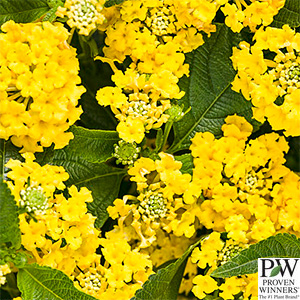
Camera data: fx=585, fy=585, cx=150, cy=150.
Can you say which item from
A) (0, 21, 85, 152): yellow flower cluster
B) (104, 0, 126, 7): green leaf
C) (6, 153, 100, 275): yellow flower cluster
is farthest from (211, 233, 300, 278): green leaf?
(104, 0, 126, 7): green leaf

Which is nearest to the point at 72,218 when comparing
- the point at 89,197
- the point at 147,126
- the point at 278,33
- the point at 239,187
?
the point at 89,197

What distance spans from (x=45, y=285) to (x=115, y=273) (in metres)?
0.10

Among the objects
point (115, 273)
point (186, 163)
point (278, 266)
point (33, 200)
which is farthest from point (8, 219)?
point (278, 266)

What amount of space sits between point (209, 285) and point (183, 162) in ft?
0.65

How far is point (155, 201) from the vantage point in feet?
2.94

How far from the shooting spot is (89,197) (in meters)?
0.89

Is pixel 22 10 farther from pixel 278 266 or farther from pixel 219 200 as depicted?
pixel 278 266

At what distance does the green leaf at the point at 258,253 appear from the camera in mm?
815

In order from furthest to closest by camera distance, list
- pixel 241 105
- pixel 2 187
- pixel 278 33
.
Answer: pixel 241 105 < pixel 278 33 < pixel 2 187

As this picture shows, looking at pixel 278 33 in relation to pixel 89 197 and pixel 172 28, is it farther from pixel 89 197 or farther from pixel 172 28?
pixel 89 197

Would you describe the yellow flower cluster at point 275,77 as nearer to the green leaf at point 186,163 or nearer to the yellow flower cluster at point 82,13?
the green leaf at point 186,163

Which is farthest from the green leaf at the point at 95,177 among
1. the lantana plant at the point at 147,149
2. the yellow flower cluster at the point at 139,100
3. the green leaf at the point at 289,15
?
the green leaf at the point at 289,15

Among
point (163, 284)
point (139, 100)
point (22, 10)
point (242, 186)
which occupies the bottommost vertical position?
point (163, 284)

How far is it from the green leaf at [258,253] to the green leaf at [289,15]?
0.35 m
